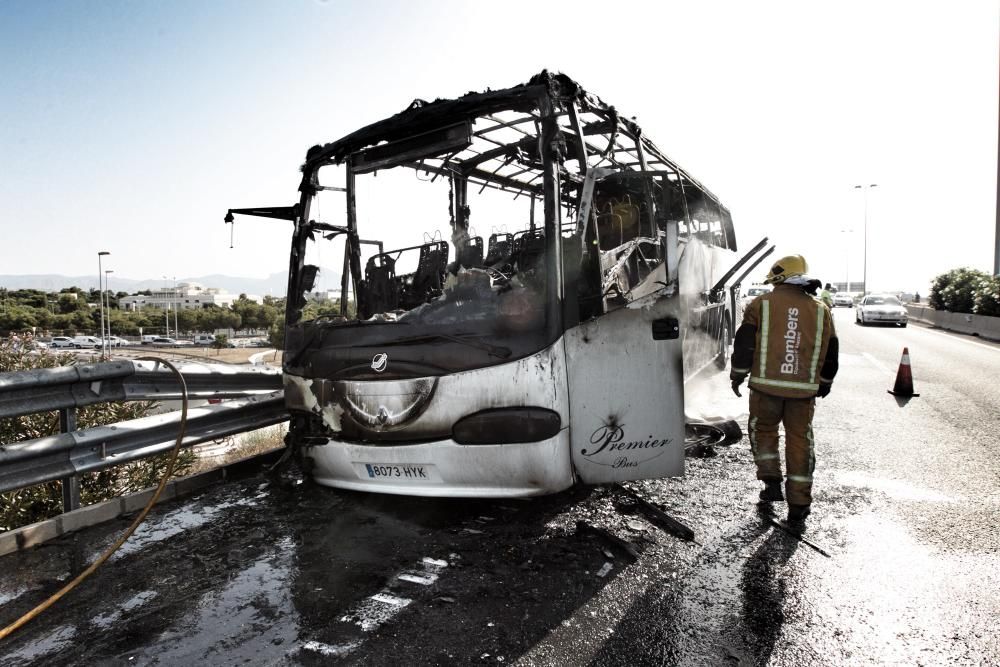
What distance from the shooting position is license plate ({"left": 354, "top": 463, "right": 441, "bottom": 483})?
11.5ft

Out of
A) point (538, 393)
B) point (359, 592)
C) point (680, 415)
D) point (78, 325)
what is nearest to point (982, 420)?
point (680, 415)

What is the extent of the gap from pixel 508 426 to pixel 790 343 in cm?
195

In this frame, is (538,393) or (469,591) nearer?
(469,591)

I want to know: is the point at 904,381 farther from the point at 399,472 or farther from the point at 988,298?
the point at 988,298

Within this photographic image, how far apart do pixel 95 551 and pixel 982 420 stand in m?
8.19

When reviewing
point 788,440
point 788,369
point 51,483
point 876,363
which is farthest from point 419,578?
point 876,363

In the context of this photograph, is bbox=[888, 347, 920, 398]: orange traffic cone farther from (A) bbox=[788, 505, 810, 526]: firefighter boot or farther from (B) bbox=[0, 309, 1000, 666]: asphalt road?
(A) bbox=[788, 505, 810, 526]: firefighter boot

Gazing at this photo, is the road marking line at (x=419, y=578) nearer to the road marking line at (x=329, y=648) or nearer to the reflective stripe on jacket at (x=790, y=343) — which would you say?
the road marking line at (x=329, y=648)

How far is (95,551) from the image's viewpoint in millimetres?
3260

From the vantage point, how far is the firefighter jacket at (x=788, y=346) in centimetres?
381

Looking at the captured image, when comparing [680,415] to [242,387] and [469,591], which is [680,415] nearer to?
[469,591]

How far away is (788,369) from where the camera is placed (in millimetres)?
3822

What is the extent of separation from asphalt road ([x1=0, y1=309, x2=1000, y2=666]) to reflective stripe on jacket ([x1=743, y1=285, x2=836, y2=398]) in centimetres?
82

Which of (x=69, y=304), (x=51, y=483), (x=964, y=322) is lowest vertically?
(x=51, y=483)
